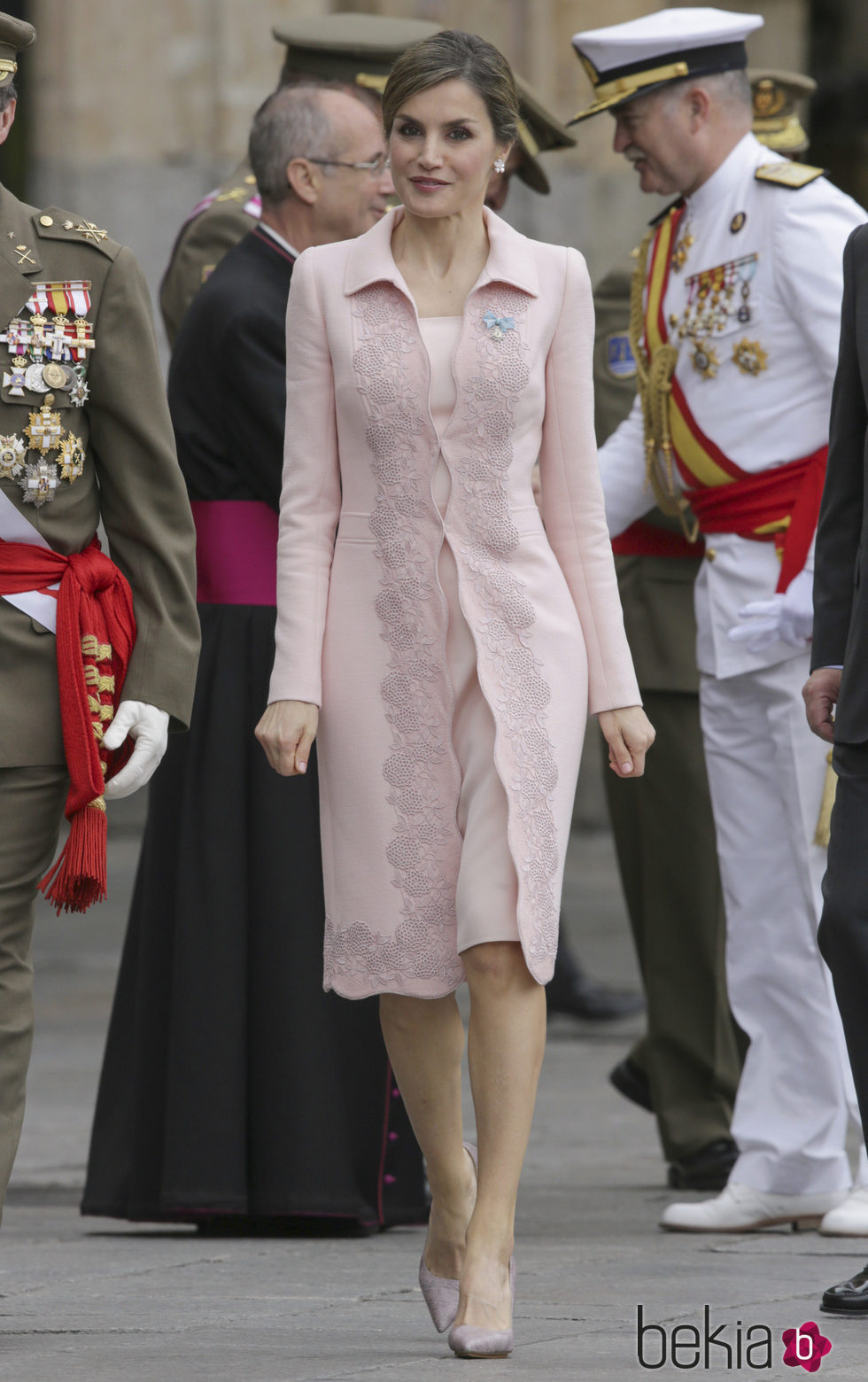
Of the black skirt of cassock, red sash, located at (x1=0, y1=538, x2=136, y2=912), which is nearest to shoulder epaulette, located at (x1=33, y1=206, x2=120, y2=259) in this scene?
red sash, located at (x1=0, y1=538, x2=136, y2=912)

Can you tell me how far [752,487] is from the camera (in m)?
5.51

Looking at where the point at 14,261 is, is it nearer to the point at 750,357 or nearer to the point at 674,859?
the point at 750,357

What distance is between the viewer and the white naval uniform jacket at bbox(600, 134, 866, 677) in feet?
17.7

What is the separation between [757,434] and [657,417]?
0.31 m

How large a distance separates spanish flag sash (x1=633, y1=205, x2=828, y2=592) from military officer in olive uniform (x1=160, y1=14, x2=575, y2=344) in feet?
1.38

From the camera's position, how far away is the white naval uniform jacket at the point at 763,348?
17.7 feet

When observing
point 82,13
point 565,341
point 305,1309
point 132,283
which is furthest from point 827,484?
point 82,13

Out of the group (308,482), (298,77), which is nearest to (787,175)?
(298,77)

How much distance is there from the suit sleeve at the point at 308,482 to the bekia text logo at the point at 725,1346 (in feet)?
3.69

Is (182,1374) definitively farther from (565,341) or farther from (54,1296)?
(565,341)

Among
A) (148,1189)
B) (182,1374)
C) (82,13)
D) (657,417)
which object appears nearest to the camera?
(182,1374)

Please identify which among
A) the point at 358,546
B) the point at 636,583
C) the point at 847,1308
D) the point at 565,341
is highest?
the point at 565,341

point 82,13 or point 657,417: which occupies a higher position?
point 82,13

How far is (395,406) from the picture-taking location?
415 cm
